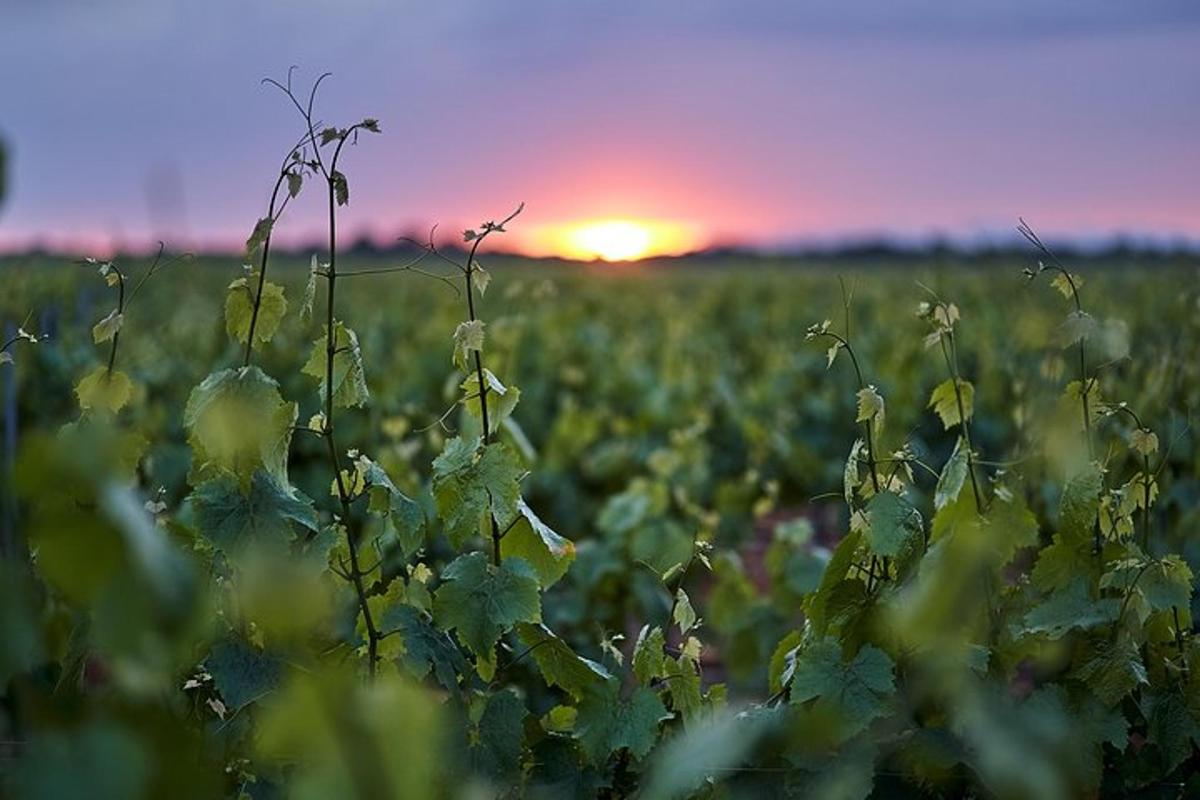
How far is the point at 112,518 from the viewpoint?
0.60 meters

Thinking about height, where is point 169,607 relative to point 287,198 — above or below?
below

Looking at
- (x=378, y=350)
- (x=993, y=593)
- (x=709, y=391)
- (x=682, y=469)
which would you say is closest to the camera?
(x=993, y=593)

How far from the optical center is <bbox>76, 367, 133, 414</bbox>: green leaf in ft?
5.27

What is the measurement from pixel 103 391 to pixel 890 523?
3.15 feet

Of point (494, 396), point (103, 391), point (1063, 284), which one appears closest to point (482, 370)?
point (494, 396)

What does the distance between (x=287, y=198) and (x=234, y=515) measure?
14.7 inches

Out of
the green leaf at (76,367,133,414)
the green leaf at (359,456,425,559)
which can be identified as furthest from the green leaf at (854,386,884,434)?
the green leaf at (76,367,133,414)

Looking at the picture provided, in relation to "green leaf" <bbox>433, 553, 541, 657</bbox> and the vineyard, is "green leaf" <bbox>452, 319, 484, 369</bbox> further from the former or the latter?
"green leaf" <bbox>433, 553, 541, 657</bbox>

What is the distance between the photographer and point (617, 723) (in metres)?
1.61

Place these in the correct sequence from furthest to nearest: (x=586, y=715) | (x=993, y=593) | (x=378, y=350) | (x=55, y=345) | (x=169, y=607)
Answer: (x=378, y=350) → (x=55, y=345) → (x=993, y=593) → (x=586, y=715) → (x=169, y=607)

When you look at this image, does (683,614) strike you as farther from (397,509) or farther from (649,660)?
(397,509)

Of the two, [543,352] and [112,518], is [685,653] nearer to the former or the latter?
[112,518]

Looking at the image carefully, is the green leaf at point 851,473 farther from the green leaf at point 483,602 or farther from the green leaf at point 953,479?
the green leaf at point 483,602

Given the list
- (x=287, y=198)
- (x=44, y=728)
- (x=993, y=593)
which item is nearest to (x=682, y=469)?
(x=993, y=593)
